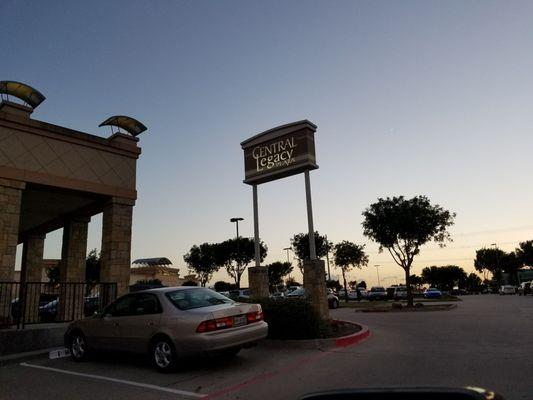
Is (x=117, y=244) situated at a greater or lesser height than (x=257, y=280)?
greater

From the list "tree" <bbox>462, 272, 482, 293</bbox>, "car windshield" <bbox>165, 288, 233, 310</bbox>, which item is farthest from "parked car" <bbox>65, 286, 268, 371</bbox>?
"tree" <bbox>462, 272, 482, 293</bbox>

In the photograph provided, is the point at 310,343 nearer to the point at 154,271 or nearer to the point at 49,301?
the point at 49,301

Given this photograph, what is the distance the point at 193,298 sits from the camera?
8.11 meters

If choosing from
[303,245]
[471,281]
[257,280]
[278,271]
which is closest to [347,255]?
[303,245]

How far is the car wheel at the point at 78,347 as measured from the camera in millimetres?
8961

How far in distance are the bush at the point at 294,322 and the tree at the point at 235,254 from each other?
47037mm

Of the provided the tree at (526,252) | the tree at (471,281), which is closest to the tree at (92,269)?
the tree at (526,252)

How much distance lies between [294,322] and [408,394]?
8.71m

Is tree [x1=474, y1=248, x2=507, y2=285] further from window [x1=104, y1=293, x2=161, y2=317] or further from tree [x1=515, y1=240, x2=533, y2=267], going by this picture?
window [x1=104, y1=293, x2=161, y2=317]

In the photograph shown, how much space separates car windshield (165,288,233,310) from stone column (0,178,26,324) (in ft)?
18.9

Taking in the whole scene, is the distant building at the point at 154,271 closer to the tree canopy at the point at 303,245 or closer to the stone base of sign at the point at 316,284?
the tree canopy at the point at 303,245

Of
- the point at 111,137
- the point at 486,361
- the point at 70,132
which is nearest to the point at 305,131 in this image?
the point at 111,137

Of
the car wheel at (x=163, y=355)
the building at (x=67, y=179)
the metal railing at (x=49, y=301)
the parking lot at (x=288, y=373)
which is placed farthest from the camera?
the building at (x=67, y=179)

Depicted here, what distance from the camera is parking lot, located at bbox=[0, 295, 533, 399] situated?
20.4 ft
